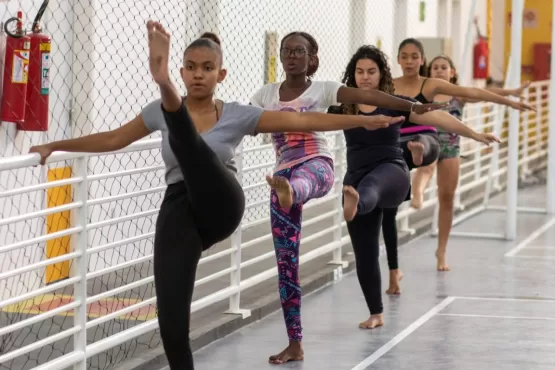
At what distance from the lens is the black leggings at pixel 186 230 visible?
4.98 metres

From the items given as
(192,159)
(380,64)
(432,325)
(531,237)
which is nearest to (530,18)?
(531,237)

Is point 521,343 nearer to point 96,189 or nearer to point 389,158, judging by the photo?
point 389,158

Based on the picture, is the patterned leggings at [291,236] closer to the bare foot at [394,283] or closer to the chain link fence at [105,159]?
the chain link fence at [105,159]

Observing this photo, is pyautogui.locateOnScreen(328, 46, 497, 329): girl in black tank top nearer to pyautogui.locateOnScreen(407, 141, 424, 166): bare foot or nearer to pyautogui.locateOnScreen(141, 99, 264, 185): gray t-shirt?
pyautogui.locateOnScreen(407, 141, 424, 166): bare foot

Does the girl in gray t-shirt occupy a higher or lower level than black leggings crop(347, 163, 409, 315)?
higher

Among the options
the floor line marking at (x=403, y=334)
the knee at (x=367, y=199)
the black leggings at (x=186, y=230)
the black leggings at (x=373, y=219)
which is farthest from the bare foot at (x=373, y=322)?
the black leggings at (x=186, y=230)

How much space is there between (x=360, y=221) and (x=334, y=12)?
7.99 m

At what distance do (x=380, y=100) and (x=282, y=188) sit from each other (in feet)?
2.51

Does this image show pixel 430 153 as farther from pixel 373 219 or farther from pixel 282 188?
pixel 282 188

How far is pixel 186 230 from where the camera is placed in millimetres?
5121

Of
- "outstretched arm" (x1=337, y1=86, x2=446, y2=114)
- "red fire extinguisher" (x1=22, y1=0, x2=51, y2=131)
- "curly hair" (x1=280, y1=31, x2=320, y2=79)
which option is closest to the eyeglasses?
"curly hair" (x1=280, y1=31, x2=320, y2=79)

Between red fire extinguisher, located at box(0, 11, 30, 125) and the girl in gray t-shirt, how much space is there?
3319mm

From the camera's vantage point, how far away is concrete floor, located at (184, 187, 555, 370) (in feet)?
23.7

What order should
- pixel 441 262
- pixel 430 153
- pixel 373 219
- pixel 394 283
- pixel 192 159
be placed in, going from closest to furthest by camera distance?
1. pixel 192 159
2. pixel 373 219
3. pixel 430 153
4. pixel 394 283
5. pixel 441 262
